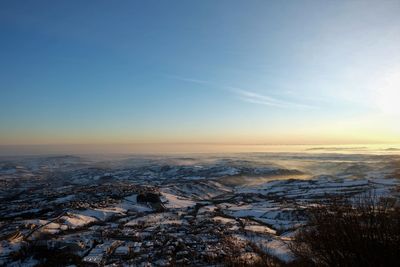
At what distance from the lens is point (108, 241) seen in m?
60.7

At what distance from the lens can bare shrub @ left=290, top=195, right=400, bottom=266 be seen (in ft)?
27.0

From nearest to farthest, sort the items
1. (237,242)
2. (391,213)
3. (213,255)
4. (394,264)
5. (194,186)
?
(394,264), (391,213), (213,255), (237,242), (194,186)

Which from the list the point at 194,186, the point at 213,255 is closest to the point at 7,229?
the point at 213,255

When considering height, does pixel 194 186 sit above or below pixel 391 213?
below

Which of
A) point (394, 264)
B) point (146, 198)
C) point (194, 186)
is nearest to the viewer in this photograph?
point (394, 264)

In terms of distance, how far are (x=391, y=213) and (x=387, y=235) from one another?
113 cm

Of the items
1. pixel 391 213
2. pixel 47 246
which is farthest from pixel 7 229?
pixel 391 213

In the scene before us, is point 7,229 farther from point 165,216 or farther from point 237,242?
point 237,242

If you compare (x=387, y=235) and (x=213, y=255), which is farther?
(x=213, y=255)

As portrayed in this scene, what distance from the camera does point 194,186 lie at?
178750mm

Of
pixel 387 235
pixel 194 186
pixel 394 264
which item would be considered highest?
pixel 387 235

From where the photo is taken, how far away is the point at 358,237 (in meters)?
8.70

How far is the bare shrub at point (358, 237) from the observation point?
8242mm

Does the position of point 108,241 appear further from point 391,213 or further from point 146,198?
point 146,198
